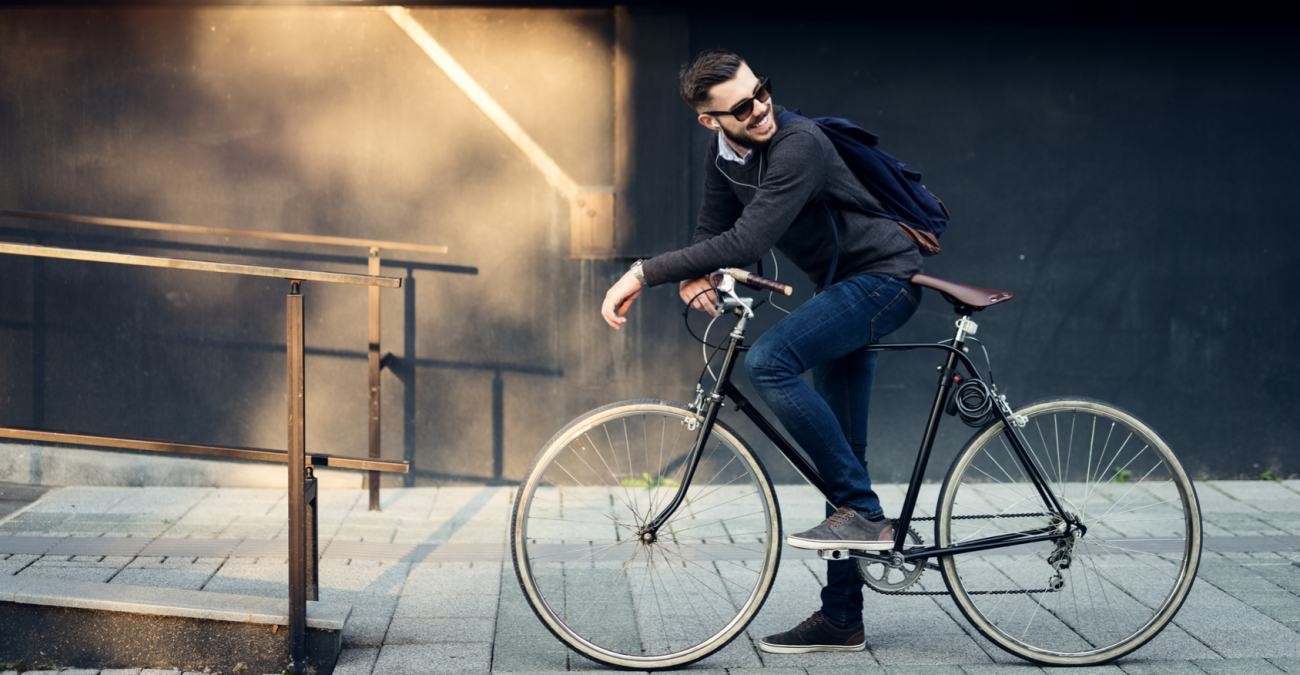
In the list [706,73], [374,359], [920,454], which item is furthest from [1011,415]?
[374,359]

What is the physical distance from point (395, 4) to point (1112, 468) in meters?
3.97

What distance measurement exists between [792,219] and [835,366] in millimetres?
591

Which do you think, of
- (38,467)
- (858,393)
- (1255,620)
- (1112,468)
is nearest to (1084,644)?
(1255,620)

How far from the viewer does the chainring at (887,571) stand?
4.39 meters

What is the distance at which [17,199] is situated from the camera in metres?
6.67

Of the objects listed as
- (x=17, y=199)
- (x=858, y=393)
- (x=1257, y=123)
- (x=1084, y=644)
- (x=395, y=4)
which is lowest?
(x=1084, y=644)

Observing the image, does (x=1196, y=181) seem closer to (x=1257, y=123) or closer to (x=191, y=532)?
(x=1257, y=123)

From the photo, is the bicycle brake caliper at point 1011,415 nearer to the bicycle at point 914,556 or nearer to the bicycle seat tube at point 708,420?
the bicycle at point 914,556

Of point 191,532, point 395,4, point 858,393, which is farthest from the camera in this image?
point 395,4

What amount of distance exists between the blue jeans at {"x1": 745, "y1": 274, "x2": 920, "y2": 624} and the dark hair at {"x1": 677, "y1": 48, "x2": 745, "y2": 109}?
2.29 ft

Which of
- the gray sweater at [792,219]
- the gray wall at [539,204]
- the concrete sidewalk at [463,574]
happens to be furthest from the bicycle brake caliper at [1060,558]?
the gray wall at [539,204]

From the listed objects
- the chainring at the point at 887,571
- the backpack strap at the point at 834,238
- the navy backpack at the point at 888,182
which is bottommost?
the chainring at the point at 887,571

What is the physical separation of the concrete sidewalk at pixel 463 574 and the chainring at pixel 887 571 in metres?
0.25

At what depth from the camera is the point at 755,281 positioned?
4.20 meters
